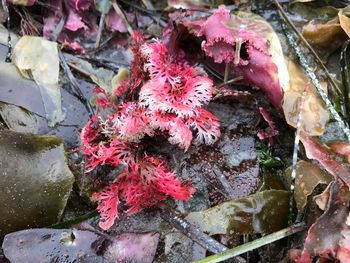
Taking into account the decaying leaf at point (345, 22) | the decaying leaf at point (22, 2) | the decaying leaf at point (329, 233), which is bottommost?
the decaying leaf at point (329, 233)

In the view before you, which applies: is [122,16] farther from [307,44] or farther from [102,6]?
[307,44]

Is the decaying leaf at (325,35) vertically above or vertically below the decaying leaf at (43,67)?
above

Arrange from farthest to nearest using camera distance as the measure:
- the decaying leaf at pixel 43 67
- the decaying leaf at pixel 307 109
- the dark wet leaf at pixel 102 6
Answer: the dark wet leaf at pixel 102 6, the decaying leaf at pixel 43 67, the decaying leaf at pixel 307 109

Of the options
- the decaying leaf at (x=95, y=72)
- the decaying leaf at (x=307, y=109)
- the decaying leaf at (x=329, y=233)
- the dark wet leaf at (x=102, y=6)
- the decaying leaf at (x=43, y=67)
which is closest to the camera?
the decaying leaf at (x=329, y=233)

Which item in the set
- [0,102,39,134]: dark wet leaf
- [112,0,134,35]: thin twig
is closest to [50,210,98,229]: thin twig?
[0,102,39,134]: dark wet leaf

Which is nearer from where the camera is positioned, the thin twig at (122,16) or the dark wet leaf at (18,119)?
the dark wet leaf at (18,119)

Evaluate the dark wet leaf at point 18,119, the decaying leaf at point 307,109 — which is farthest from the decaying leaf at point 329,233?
the dark wet leaf at point 18,119

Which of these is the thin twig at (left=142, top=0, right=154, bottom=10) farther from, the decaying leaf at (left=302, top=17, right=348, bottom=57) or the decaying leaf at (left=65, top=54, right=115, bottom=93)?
the decaying leaf at (left=302, top=17, right=348, bottom=57)

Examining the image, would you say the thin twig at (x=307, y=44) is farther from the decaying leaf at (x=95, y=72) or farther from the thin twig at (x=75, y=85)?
the thin twig at (x=75, y=85)
